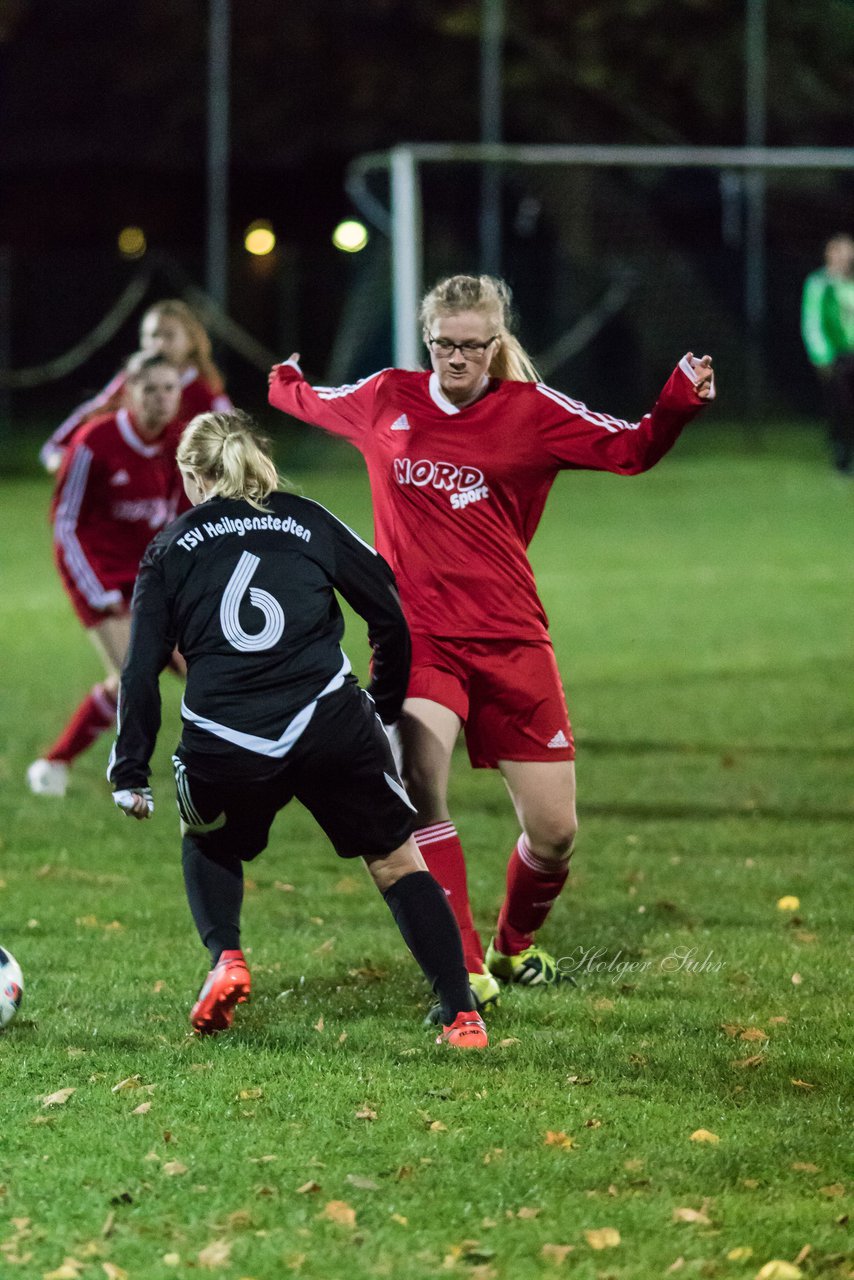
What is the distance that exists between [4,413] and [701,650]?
19.4 m

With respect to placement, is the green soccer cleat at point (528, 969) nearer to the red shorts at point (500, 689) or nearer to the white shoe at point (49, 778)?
the red shorts at point (500, 689)

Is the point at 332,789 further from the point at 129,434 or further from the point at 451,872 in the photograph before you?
the point at 129,434

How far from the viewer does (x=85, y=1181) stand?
4379mm

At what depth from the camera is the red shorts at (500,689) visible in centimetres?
586

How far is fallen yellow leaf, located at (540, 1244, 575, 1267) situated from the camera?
398 cm

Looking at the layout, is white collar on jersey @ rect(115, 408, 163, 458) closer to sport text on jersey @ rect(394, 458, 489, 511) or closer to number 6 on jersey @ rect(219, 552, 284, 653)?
sport text on jersey @ rect(394, 458, 489, 511)

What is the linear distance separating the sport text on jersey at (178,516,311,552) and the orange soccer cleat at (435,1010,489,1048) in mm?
1368

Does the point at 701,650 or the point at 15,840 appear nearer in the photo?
the point at 15,840

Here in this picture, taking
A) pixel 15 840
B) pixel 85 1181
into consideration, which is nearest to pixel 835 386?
pixel 15 840

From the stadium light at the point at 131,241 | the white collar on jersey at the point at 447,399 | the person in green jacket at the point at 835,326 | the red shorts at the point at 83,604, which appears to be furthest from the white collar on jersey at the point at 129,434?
the stadium light at the point at 131,241

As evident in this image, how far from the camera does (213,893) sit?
5.57 m

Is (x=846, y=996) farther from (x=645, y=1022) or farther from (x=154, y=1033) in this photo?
(x=154, y=1033)

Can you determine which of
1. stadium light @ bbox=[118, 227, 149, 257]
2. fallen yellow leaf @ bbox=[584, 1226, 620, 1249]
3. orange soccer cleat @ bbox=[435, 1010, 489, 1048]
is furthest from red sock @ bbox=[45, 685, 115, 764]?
stadium light @ bbox=[118, 227, 149, 257]

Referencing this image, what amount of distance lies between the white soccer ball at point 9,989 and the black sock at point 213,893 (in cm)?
55
